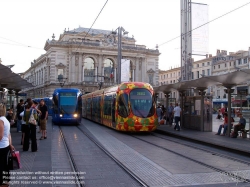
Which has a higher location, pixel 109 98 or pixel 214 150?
pixel 109 98

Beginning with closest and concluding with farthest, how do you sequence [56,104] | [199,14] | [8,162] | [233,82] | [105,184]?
[8,162] → [105,184] → [233,82] → [199,14] → [56,104]

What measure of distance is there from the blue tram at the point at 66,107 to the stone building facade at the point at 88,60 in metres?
44.2

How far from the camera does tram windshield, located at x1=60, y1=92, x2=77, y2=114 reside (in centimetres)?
2419

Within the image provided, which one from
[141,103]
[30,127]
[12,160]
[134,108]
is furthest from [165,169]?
[141,103]

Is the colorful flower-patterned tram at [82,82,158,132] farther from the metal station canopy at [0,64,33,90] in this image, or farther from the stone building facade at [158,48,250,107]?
the stone building facade at [158,48,250,107]

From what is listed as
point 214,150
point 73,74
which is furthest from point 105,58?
point 214,150

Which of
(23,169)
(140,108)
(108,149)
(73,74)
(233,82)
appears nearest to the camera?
(23,169)

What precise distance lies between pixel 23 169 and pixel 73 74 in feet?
216

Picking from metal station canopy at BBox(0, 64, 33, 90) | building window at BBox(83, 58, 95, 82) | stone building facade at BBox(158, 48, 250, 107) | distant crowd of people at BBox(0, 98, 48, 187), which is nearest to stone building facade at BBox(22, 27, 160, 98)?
building window at BBox(83, 58, 95, 82)

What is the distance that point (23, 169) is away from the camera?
855cm

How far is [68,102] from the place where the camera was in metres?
24.3

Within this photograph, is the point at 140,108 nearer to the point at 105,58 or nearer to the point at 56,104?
the point at 56,104

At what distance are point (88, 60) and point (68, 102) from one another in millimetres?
52915

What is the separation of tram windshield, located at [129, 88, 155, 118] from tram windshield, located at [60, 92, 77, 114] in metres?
7.57
